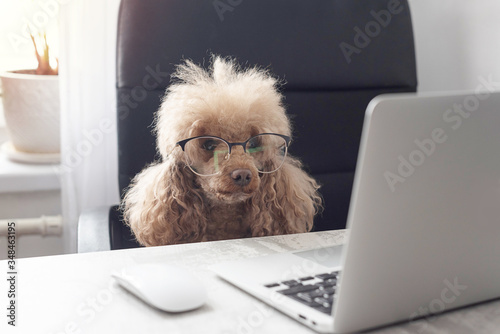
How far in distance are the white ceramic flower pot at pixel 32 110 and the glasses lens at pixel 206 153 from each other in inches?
31.9

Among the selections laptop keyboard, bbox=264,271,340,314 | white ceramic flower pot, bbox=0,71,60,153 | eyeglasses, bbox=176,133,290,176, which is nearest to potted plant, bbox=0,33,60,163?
white ceramic flower pot, bbox=0,71,60,153

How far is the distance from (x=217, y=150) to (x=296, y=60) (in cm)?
47

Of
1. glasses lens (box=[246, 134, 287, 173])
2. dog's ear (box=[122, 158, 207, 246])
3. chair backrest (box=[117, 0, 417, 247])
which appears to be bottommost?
dog's ear (box=[122, 158, 207, 246])

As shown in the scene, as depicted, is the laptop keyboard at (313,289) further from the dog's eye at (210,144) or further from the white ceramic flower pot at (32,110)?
the white ceramic flower pot at (32,110)

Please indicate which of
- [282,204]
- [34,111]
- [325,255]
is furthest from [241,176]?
[34,111]

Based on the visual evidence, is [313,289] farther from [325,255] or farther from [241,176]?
[241,176]

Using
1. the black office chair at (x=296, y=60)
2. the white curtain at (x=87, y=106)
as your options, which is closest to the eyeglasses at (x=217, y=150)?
the black office chair at (x=296, y=60)

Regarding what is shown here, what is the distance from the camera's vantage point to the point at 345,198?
1.54 m

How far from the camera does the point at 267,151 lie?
3.77 feet

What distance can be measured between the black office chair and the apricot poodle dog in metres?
0.13

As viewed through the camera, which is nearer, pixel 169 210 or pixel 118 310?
pixel 118 310

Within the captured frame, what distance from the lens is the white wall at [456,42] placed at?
1.63 m

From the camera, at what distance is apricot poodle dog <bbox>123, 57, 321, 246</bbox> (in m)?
1.10

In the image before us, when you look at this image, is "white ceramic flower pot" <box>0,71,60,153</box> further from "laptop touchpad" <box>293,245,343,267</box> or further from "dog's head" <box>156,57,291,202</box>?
"laptop touchpad" <box>293,245,343,267</box>
